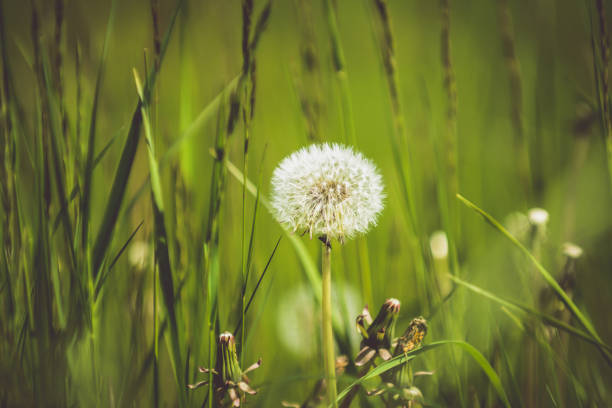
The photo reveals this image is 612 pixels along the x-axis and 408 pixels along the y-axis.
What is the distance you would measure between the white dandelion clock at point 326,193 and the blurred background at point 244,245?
0.07m

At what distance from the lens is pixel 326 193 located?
23.1 inches

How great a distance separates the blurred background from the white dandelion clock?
0.22 feet

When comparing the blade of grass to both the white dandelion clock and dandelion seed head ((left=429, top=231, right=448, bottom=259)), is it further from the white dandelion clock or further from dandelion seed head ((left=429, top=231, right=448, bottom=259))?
dandelion seed head ((left=429, top=231, right=448, bottom=259))

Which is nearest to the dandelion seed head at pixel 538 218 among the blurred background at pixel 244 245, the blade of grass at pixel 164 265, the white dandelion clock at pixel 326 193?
the blurred background at pixel 244 245

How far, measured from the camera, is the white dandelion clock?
57 cm

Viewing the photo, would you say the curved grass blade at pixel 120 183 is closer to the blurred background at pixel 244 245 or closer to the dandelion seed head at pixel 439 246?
the blurred background at pixel 244 245

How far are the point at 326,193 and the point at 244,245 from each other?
0.46 feet

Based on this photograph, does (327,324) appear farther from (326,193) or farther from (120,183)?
(120,183)

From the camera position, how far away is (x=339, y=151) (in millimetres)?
626

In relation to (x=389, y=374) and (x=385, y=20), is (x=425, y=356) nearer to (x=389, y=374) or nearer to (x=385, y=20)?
(x=389, y=374)

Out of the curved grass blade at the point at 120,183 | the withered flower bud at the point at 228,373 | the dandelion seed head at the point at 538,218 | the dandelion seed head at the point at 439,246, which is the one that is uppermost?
the curved grass blade at the point at 120,183

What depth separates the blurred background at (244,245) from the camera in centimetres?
57

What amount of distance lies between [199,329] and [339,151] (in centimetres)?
40

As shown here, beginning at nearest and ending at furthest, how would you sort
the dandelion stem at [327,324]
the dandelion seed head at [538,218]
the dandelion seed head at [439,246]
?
the dandelion stem at [327,324]
the dandelion seed head at [538,218]
the dandelion seed head at [439,246]
